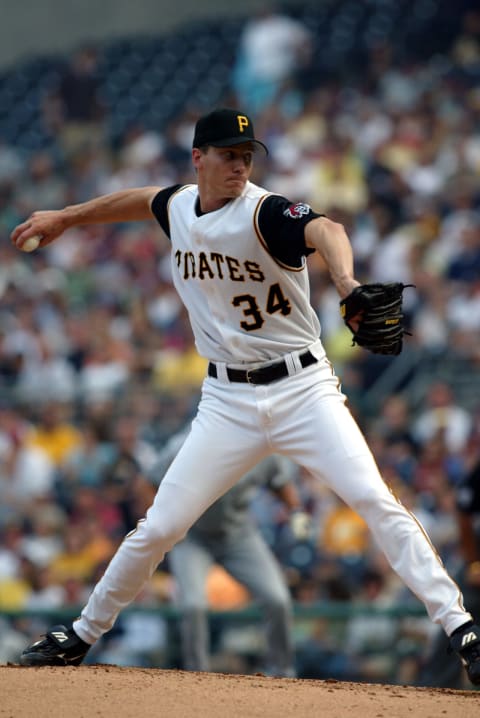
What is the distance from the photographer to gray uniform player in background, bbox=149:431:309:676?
5770 mm

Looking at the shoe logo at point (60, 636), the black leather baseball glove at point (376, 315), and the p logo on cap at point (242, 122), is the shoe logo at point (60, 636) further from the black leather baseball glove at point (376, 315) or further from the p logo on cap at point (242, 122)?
the p logo on cap at point (242, 122)

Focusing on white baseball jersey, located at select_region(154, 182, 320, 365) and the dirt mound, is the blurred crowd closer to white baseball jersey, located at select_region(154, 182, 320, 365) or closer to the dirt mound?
the dirt mound

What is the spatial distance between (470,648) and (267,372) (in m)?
1.07

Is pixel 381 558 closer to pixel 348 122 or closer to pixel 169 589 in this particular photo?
pixel 169 589

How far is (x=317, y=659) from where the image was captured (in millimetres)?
6867

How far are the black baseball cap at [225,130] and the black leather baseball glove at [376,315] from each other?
2.50ft

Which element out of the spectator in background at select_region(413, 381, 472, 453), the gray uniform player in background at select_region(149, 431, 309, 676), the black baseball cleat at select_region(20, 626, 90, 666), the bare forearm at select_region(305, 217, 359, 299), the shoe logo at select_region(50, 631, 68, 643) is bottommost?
the spectator in background at select_region(413, 381, 472, 453)

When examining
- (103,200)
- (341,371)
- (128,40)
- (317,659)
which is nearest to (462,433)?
(341,371)

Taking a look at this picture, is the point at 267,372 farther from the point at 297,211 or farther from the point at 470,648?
the point at 470,648

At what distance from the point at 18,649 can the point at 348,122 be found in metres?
6.36

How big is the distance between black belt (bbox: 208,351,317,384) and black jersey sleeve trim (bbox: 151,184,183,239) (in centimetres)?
59

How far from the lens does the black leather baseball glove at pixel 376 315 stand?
11.3 feet

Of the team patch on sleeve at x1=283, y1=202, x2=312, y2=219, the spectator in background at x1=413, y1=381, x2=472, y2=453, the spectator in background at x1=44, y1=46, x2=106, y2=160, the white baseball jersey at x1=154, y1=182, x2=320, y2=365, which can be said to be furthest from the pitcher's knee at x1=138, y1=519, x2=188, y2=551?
the spectator in background at x1=44, y1=46, x2=106, y2=160

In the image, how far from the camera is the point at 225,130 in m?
4.01
